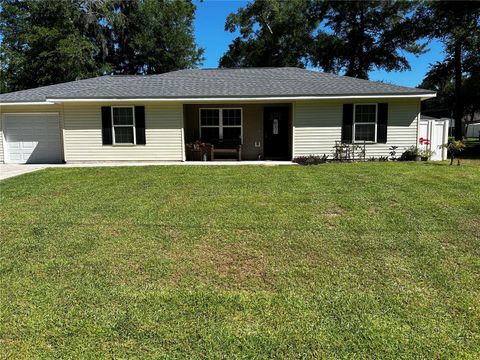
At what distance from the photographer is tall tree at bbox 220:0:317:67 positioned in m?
28.8

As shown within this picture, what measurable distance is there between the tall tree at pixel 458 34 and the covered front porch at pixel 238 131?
12466mm

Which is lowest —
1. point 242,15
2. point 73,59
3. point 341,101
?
point 341,101

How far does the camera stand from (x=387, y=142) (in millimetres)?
13148

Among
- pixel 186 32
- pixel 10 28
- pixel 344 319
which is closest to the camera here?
pixel 344 319

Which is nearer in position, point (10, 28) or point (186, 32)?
point (10, 28)

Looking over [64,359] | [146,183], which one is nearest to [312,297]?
[64,359]

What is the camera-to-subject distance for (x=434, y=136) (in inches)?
557

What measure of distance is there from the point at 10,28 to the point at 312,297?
3069cm

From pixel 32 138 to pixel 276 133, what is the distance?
9.72 m

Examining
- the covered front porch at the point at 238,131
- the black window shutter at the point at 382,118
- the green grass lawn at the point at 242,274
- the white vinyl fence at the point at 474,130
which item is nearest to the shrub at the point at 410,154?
the black window shutter at the point at 382,118

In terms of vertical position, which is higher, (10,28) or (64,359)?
(10,28)

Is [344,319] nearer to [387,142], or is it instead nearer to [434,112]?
[387,142]

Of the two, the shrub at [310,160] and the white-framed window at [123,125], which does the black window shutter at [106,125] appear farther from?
the shrub at [310,160]

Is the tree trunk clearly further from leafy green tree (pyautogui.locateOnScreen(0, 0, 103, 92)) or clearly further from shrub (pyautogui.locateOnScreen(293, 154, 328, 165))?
leafy green tree (pyautogui.locateOnScreen(0, 0, 103, 92))
